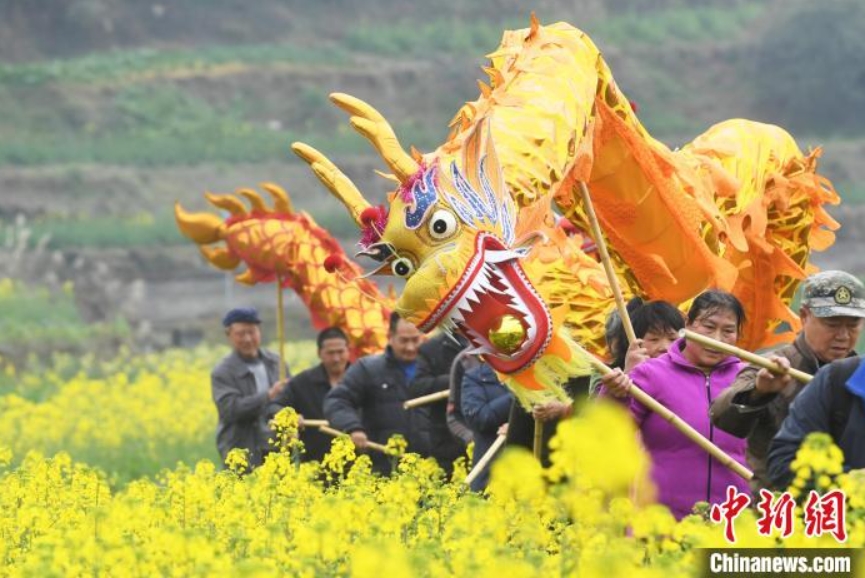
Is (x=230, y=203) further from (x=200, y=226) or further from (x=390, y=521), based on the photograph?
(x=390, y=521)

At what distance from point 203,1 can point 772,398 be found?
4647cm

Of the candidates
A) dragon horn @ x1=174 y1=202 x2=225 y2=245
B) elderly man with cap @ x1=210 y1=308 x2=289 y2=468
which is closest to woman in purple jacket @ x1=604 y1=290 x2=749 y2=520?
elderly man with cap @ x1=210 y1=308 x2=289 y2=468

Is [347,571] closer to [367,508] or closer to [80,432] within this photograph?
[367,508]

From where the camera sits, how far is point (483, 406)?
10.5 m

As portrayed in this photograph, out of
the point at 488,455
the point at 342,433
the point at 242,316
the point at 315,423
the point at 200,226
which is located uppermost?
the point at 488,455

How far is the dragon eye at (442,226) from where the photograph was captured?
331 inches

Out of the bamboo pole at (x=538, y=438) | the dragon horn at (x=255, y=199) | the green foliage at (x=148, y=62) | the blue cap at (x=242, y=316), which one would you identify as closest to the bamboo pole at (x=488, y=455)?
the bamboo pole at (x=538, y=438)

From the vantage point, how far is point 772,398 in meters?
7.28

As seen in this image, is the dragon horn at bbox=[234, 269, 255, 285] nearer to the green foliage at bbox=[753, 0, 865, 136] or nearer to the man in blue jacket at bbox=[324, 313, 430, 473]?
the man in blue jacket at bbox=[324, 313, 430, 473]

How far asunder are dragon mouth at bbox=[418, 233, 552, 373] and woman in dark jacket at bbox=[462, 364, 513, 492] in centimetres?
195

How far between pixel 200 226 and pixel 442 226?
6986 millimetres

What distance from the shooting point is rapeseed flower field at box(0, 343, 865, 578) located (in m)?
5.88

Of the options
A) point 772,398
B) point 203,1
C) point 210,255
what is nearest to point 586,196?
point 772,398

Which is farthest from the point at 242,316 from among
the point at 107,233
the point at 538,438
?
the point at 107,233
